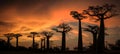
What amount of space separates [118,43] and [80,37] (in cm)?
2228

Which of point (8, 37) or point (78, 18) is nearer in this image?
point (78, 18)

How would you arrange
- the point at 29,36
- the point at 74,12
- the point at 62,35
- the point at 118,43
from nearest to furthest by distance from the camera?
the point at 74,12 < the point at 62,35 < the point at 118,43 < the point at 29,36

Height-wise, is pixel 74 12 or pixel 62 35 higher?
pixel 74 12

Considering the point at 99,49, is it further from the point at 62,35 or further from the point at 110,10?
the point at 62,35

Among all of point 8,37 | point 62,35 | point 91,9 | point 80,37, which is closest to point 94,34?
point 80,37

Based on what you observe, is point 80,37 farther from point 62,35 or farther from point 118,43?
point 118,43

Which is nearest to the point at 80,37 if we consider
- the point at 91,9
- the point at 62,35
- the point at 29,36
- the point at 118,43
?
the point at 62,35

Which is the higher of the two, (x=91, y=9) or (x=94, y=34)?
(x=91, y=9)

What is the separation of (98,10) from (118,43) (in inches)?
1291

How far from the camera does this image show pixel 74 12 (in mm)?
41969

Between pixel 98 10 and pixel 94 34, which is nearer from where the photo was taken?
pixel 98 10

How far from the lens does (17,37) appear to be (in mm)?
70625

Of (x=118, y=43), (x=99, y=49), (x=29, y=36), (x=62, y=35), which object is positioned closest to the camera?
(x=99, y=49)

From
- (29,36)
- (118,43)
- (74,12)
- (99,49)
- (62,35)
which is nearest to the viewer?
(99,49)
